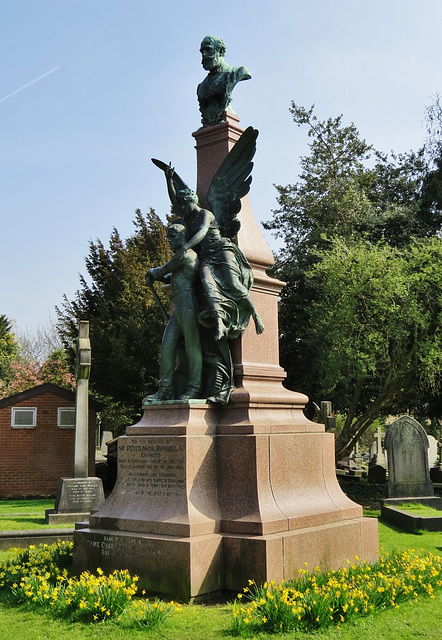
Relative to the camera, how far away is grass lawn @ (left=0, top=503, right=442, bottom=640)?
5375mm

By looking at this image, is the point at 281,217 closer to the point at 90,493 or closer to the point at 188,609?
the point at 90,493

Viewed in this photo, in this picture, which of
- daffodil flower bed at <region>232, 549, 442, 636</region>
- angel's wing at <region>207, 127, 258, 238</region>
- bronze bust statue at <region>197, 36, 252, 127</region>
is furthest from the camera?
bronze bust statue at <region>197, 36, 252, 127</region>

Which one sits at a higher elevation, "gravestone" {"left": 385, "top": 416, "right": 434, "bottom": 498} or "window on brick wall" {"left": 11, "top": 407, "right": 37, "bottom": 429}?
"window on brick wall" {"left": 11, "top": 407, "right": 37, "bottom": 429}

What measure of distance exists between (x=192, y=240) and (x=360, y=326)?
11655 mm

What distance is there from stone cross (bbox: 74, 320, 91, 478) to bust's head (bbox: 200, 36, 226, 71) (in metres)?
8.58

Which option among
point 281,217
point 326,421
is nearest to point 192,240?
point 326,421

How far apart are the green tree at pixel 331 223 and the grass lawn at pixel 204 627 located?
14.0 metres

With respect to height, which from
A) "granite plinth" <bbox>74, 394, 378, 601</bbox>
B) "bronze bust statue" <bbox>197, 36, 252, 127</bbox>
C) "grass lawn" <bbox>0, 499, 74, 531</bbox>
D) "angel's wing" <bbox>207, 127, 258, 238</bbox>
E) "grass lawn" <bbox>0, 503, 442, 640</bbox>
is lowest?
"grass lawn" <bbox>0, 499, 74, 531</bbox>

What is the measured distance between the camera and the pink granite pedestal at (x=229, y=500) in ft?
21.5

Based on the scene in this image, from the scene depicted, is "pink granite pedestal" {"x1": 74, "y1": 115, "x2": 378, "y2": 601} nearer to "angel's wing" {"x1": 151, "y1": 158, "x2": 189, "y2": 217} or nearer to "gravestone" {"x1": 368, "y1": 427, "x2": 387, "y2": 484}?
"angel's wing" {"x1": 151, "y1": 158, "x2": 189, "y2": 217}

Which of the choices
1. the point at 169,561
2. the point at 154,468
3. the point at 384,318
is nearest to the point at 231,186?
the point at 154,468

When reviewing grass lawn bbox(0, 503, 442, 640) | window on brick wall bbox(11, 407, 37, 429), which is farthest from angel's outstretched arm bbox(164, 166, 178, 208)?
window on brick wall bbox(11, 407, 37, 429)

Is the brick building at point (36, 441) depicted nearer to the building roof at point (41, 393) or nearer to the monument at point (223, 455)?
the building roof at point (41, 393)

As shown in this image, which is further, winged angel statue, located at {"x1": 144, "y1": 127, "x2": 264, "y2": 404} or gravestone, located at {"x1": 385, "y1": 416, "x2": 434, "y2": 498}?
gravestone, located at {"x1": 385, "y1": 416, "x2": 434, "y2": 498}
